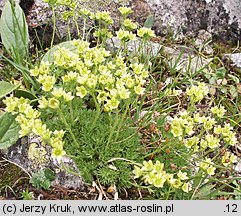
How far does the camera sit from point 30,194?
1.96 metres

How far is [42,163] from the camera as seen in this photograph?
82.4 inches

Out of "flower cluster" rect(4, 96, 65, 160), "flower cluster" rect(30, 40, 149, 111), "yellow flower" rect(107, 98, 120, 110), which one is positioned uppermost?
"flower cluster" rect(30, 40, 149, 111)

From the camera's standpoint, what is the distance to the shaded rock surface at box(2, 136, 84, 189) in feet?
6.76

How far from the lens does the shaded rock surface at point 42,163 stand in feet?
6.76

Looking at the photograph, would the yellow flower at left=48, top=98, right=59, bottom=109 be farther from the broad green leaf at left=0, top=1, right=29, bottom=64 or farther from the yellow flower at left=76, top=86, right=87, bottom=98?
the broad green leaf at left=0, top=1, right=29, bottom=64

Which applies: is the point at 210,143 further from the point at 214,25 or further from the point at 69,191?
the point at 214,25

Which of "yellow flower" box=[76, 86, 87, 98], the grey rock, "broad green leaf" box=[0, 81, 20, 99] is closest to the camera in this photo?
"yellow flower" box=[76, 86, 87, 98]

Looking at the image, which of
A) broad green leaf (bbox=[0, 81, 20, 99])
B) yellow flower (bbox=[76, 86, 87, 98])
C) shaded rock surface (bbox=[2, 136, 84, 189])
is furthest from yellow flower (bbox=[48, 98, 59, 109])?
broad green leaf (bbox=[0, 81, 20, 99])

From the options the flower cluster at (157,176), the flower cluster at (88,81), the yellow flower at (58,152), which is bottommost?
the flower cluster at (157,176)

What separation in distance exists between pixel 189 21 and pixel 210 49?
26 cm

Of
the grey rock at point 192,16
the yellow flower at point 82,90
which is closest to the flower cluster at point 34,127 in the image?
the yellow flower at point 82,90

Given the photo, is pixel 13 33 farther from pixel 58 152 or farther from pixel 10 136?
pixel 58 152

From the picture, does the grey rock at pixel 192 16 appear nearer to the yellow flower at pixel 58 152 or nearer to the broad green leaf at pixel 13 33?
the broad green leaf at pixel 13 33

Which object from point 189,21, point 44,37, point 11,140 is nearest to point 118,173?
point 11,140
